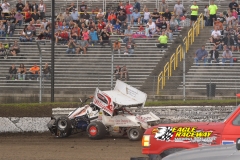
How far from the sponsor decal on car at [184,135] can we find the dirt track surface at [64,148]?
3988mm

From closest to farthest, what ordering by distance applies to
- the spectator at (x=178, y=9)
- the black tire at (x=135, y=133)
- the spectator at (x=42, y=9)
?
the black tire at (x=135, y=133), the spectator at (x=178, y=9), the spectator at (x=42, y=9)

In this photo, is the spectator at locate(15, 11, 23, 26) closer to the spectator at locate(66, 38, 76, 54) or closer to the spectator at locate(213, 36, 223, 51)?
the spectator at locate(66, 38, 76, 54)

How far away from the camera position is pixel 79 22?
96.7 ft

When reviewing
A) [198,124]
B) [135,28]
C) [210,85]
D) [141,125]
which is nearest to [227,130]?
[198,124]

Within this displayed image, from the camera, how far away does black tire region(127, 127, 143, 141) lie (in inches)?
675

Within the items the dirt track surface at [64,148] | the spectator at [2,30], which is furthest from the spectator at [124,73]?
the spectator at [2,30]

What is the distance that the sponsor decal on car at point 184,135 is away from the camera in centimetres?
998

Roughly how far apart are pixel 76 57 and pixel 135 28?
6.28 meters

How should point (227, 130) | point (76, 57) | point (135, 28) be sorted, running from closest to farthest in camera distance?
point (227, 130) < point (76, 57) < point (135, 28)

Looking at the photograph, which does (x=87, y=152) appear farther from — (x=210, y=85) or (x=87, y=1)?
(x=87, y=1)

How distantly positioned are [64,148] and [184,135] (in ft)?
21.4

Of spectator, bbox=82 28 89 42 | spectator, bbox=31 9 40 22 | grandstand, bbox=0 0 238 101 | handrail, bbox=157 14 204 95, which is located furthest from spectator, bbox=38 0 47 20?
handrail, bbox=157 14 204 95

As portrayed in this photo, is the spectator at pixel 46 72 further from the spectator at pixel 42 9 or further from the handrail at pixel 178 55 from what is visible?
the spectator at pixel 42 9

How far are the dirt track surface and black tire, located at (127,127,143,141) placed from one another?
0.54 feet
